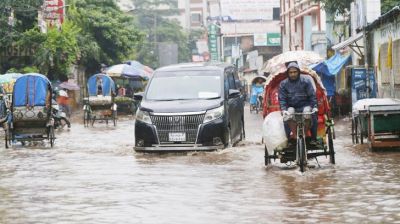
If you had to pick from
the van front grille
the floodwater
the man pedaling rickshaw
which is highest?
the man pedaling rickshaw

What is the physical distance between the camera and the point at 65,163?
15.7 meters

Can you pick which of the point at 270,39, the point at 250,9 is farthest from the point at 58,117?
the point at 250,9

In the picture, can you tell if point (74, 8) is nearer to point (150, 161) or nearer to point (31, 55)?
point (31, 55)

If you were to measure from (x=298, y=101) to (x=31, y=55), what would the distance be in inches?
1112

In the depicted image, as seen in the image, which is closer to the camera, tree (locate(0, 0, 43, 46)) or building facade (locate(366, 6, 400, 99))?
building facade (locate(366, 6, 400, 99))

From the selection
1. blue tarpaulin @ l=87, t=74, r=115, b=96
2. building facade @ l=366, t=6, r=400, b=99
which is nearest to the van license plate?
building facade @ l=366, t=6, r=400, b=99

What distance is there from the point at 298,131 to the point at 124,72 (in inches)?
1287

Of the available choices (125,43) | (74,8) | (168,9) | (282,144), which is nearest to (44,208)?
(282,144)

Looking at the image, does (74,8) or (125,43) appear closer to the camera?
(74,8)

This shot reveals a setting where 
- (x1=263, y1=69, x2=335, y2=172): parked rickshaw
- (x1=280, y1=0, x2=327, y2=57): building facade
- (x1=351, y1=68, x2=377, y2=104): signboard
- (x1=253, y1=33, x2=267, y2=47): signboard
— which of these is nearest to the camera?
(x1=263, y1=69, x2=335, y2=172): parked rickshaw

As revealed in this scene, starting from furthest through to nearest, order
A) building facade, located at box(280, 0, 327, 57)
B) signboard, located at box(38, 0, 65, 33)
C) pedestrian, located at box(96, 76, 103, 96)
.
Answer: building facade, located at box(280, 0, 327, 57) → signboard, located at box(38, 0, 65, 33) → pedestrian, located at box(96, 76, 103, 96)

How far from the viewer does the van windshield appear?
59.1ft

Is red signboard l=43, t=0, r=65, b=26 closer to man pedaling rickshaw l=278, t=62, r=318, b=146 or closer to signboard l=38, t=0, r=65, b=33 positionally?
signboard l=38, t=0, r=65, b=33

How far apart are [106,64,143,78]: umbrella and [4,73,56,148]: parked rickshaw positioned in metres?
23.3
